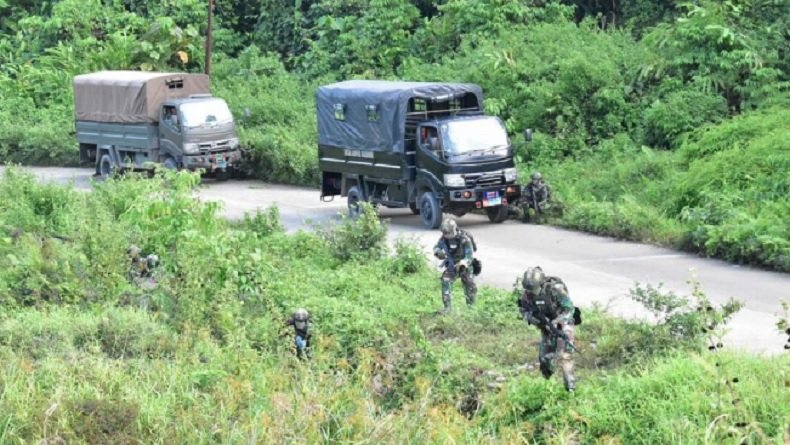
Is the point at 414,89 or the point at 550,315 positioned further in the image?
the point at 414,89

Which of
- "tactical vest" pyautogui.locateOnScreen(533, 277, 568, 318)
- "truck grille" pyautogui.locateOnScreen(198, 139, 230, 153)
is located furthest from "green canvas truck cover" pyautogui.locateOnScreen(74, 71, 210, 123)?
"tactical vest" pyautogui.locateOnScreen(533, 277, 568, 318)

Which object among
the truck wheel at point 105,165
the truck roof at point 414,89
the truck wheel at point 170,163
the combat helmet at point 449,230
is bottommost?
the truck wheel at point 105,165

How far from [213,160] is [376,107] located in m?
7.44

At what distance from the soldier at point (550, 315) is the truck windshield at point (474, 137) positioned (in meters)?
10.6

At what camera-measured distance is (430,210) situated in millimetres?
22938

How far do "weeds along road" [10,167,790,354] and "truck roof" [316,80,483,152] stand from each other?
1602 mm

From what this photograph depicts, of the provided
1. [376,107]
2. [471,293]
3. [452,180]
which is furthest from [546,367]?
[376,107]

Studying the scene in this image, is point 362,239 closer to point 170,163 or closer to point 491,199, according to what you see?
point 491,199

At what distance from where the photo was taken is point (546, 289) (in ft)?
38.9

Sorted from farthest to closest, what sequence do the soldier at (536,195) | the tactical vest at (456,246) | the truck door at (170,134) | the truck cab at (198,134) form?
the truck door at (170,134) → the truck cab at (198,134) → the soldier at (536,195) → the tactical vest at (456,246)

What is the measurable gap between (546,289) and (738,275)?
7.08 meters

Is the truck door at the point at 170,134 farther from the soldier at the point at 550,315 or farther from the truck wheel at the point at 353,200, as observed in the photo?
the soldier at the point at 550,315

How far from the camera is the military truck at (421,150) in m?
22.5

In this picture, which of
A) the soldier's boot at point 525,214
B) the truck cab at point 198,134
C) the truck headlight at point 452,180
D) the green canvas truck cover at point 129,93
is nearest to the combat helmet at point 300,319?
the truck headlight at point 452,180
